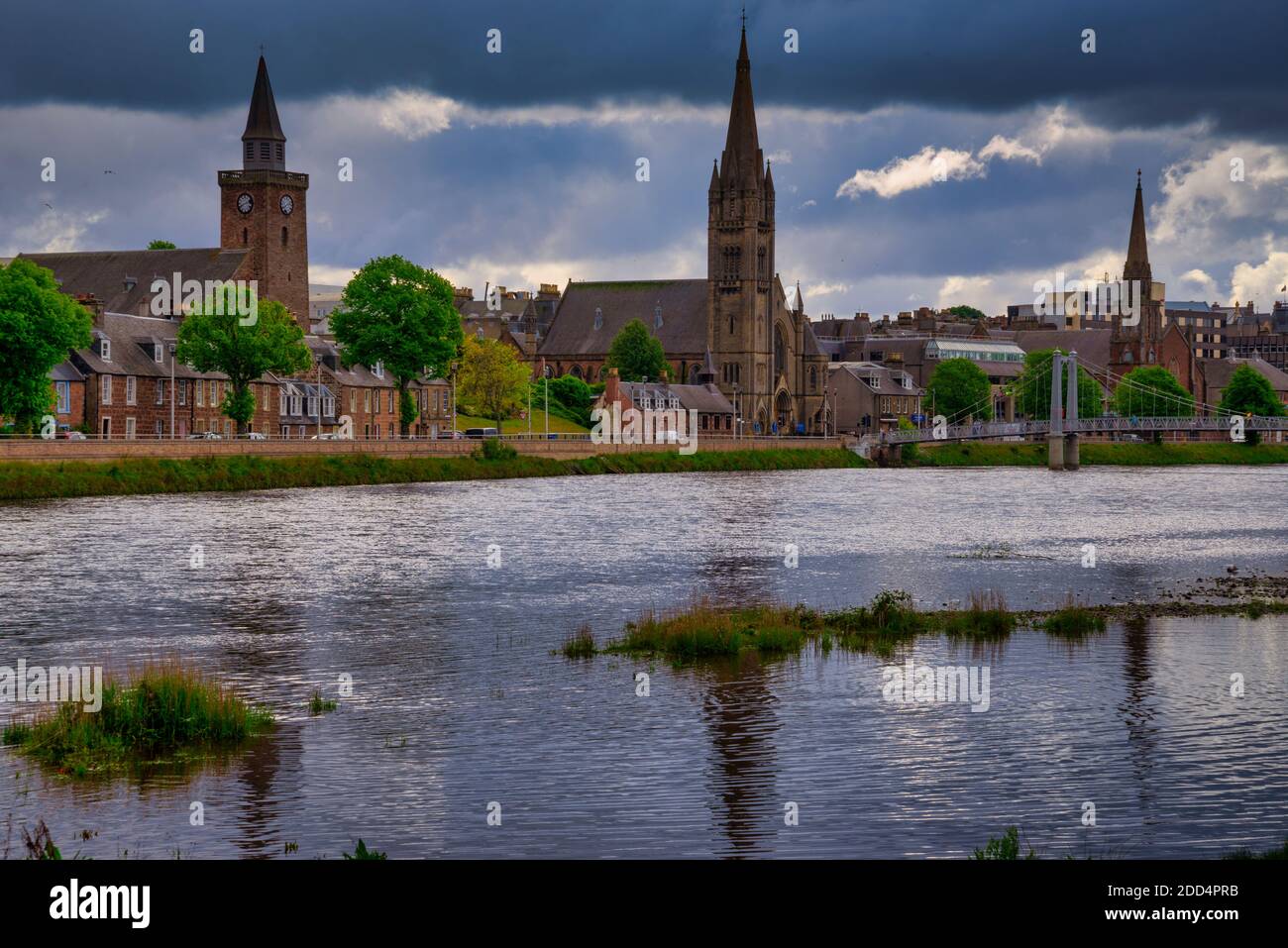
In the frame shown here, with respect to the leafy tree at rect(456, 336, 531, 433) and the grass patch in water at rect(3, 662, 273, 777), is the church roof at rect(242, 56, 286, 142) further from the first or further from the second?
the grass patch in water at rect(3, 662, 273, 777)

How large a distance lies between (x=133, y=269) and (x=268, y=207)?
1530 centimetres

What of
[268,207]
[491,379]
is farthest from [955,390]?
[268,207]

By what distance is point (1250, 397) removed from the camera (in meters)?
190

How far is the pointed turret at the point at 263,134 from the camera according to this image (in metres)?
156

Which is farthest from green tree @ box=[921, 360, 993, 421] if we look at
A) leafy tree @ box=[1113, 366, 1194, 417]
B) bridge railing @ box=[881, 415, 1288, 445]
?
bridge railing @ box=[881, 415, 1288, 445]

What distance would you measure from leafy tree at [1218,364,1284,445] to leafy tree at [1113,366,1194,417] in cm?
487

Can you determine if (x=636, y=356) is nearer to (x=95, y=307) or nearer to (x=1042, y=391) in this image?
(x=1042, y=391)

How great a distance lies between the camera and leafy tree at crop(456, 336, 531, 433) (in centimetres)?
14925

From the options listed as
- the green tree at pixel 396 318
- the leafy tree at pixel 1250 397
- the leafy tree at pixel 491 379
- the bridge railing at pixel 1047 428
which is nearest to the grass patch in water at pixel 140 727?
the green tree at pixel 396 318

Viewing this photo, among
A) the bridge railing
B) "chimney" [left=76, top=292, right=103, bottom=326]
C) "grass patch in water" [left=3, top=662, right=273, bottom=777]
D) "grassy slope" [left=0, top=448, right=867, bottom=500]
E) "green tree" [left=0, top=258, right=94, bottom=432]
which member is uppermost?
"chimney" [left=76, top=292, right=103, bottom=326]

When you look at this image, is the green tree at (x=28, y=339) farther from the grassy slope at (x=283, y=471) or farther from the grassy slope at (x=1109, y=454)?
the grassy slope at (x=1109, y=454)

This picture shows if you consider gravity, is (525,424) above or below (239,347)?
below
